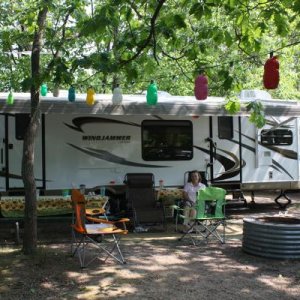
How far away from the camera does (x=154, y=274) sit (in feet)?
19.5

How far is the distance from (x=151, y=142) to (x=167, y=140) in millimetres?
338

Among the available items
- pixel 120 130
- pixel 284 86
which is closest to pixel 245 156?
pixel 120 130

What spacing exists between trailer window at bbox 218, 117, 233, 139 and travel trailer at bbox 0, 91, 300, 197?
21 mm

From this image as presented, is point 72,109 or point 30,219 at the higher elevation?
point 72,109

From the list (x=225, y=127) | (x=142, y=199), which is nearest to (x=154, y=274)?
(x=142, y=199)

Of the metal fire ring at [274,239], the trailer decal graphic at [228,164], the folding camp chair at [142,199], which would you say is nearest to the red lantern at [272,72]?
the metal fire ring at [274,239]

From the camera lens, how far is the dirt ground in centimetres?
523

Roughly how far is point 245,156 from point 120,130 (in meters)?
2.82

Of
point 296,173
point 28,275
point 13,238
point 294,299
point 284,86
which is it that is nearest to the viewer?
point 294,299

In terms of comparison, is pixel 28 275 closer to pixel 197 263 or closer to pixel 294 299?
pixel 197 263

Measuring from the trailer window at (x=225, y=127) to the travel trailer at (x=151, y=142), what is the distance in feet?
0.07

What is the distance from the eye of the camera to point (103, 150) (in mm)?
10094

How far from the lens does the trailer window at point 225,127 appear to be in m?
10.9

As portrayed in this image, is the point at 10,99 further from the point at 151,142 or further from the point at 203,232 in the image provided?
the point at 203,232
